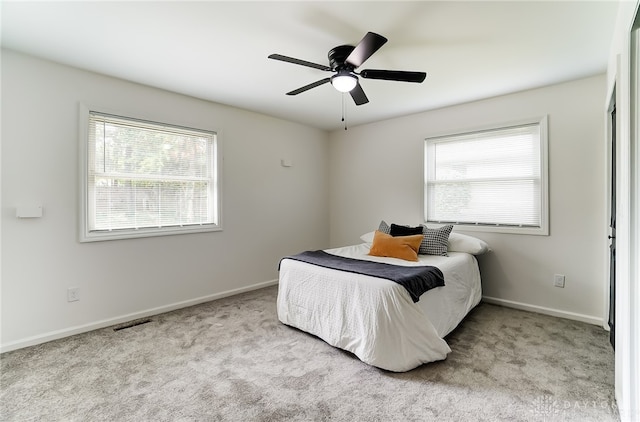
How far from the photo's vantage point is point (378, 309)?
215 cm

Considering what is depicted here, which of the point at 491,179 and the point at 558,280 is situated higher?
the point at 491,179

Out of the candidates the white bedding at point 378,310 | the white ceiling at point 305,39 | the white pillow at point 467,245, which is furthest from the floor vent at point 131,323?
the white pillow at point 467,245

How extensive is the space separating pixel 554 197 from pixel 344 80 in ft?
8.37

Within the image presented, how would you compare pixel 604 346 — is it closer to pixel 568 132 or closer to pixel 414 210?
pixel 568 132

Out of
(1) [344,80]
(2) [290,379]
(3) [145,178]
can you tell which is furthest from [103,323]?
(1) [344,80]

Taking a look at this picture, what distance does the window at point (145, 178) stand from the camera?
2.87 meters

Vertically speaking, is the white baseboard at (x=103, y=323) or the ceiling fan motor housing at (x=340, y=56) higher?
the ceiling fan motor housing at (x=340, y=56)

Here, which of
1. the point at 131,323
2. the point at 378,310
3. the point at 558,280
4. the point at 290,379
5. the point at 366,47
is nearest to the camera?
the point at 366,47

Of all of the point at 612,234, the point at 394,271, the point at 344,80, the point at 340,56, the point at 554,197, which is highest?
the point at 340,56

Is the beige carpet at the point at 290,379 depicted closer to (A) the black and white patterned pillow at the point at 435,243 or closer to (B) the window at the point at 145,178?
(A) the black and white patterned pillow at the point at 435,243

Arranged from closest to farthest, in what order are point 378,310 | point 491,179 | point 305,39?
point 378,310 < point 305,39 < point 491,179

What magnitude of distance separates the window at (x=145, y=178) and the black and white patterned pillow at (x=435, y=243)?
245cm

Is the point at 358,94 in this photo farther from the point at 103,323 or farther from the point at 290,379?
the point at 103,323

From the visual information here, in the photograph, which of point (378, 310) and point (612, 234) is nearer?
point (378, 310)
